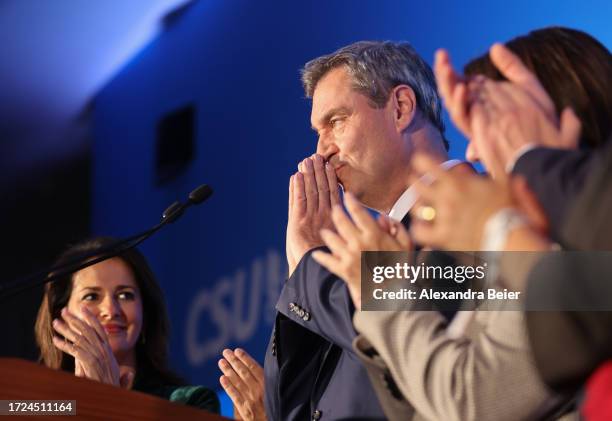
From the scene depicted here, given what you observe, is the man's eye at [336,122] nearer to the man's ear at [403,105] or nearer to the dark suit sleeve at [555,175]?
the man's ear at [403,105]

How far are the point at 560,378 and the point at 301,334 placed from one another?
3.10 feet

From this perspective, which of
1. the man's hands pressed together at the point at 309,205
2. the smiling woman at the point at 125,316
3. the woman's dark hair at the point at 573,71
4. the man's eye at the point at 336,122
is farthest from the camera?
Answer: the smiling woman at the point at 125,316

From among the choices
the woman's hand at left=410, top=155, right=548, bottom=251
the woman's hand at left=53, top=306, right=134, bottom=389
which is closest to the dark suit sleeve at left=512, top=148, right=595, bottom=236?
the woman's hand at left=410, top=155, right=548, bottom=251

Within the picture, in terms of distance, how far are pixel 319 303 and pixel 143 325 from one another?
1.67 meters

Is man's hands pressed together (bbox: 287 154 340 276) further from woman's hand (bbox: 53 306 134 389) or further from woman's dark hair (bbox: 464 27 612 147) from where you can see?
woman's hand (bbox: 53 306 134 389)

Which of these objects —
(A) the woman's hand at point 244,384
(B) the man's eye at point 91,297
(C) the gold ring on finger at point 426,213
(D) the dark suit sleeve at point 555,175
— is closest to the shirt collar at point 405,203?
(C) the gold ring on finger at point 426,213

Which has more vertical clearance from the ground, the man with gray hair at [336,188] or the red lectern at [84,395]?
the man with gray hair at [336,188]

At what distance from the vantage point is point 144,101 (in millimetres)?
5660

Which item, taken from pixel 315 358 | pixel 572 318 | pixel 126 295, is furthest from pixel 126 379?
pixel 572 318

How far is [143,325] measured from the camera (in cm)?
Result: 343

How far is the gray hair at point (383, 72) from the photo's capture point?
102 inches

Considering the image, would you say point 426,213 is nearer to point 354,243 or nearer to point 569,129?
point 354,243

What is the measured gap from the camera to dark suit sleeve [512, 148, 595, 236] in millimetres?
1303

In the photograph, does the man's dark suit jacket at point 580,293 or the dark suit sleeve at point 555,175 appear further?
the dark suit sleeve at point 555,175
